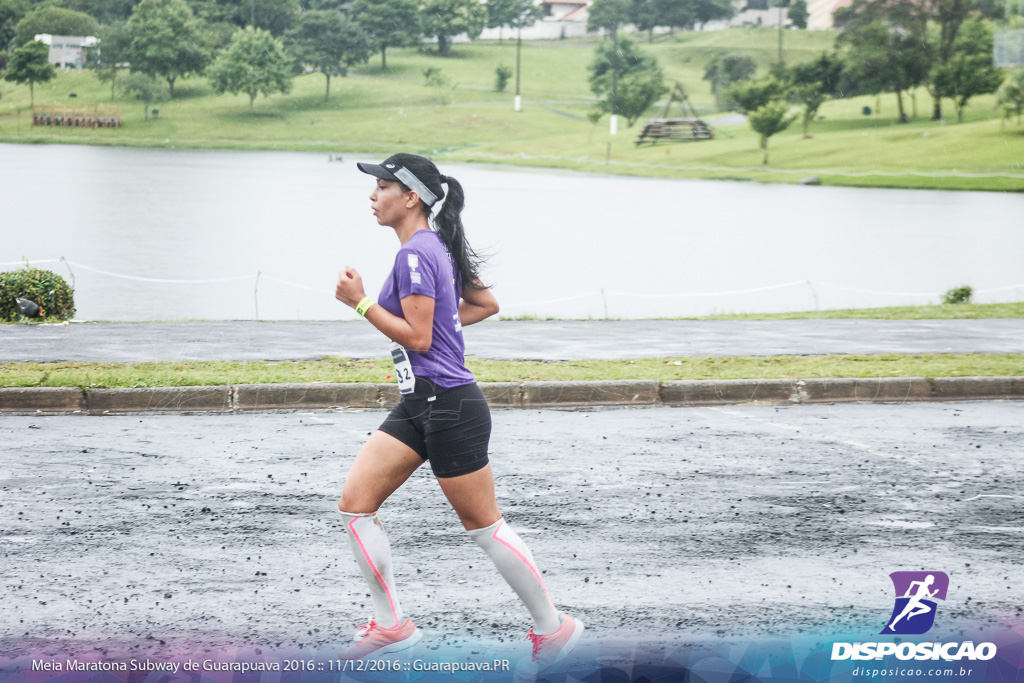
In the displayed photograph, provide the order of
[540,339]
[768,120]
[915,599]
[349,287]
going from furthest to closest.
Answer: [768,120], [540,339], [915,599], [349,287]

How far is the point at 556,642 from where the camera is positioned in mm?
4168

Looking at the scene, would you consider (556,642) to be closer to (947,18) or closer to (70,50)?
(947,18)

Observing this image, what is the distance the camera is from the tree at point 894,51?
308 ft

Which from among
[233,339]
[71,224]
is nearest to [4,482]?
[233,339]

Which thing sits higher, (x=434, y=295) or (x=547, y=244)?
(x=434, y=295)

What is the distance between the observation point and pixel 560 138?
107188 mm

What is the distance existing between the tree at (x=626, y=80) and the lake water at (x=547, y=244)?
44.7 m

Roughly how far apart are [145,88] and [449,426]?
132978 mm

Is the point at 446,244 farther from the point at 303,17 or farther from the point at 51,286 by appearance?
the point at 303,17

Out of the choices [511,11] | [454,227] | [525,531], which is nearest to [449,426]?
[454,227]

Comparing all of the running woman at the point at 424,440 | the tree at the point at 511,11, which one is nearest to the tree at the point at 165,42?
the tree at the point at 511,11

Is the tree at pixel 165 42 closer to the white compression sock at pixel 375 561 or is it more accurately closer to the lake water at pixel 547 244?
the lake water at pixel 547 244

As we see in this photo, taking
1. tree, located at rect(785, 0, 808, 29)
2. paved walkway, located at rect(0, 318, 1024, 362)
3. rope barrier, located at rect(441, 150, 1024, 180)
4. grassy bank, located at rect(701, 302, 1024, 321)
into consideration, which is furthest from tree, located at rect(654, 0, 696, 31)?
paved walkway, located at rect(0, 318, 1024, 362)

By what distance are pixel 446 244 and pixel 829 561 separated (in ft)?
8.08
